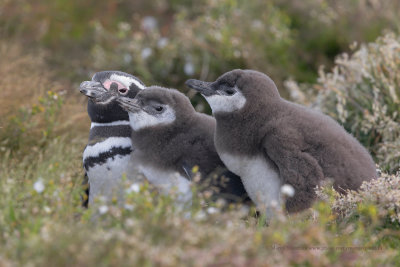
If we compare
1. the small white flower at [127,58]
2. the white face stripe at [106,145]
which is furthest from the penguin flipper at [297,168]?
the small white flower at [127,58]

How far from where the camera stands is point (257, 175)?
3.93m

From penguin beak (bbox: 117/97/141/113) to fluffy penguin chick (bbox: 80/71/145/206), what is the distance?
0.14 m

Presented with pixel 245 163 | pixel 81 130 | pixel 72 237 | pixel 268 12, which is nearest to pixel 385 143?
pixel 245 163

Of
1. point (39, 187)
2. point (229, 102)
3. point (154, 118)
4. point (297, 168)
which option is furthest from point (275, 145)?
point (39, 187)

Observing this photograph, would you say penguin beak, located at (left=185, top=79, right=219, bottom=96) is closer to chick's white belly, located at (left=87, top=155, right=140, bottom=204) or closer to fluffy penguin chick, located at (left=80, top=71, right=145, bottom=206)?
fluffy penguin chick, located at (left=80, top=71, right=145, bottom=206)

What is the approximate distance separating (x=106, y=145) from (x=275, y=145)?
→ 48.9 inches

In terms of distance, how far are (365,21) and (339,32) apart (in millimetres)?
390

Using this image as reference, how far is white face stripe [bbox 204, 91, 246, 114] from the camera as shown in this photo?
3994mm

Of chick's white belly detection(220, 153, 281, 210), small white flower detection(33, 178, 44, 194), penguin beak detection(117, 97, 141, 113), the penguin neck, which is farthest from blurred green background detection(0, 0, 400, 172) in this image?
small white flower detection(33, 178, 44, 194)

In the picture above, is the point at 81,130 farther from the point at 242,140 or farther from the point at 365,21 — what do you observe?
the point at 365,21

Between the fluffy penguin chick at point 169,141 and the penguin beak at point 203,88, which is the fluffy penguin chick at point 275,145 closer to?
the penguin beak at point 203,88

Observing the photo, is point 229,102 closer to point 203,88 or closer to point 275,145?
point 203,88

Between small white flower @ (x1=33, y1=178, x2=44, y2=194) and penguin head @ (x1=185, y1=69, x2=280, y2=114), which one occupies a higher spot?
penguin head @ (x1=185, y1=69, x2=280, y2=114)

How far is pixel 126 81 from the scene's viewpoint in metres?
4.44
